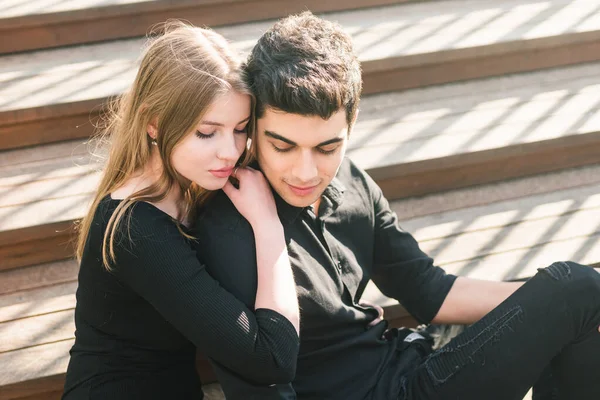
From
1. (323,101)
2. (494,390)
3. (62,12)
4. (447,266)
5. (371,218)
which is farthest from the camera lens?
(62,12)

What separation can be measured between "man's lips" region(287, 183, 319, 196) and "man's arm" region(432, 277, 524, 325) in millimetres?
638

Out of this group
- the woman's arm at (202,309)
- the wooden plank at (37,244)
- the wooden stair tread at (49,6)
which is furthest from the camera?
the wooden stair tread at (49,6)

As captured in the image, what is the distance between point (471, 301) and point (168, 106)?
1.09 metres

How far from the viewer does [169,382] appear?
6.34 ft

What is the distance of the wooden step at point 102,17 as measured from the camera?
3096 mm

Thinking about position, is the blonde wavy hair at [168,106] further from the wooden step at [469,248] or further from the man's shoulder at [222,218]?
the wooden step at [469,248]

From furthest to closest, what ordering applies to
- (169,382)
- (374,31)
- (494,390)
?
(374,31)
(169,382)
(494,390)

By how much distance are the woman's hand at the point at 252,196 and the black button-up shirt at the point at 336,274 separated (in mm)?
29

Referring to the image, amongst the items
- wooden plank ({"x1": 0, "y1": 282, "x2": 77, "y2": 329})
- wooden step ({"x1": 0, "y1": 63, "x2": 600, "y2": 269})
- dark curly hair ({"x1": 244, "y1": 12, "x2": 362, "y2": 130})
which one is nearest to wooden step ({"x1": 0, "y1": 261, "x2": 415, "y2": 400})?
wooden plank ({"x1": 0, "y1": 282, "x2": 77, "y2": 329})

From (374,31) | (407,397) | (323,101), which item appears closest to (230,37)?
(374,31)

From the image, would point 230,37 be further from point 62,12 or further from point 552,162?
point 552,162

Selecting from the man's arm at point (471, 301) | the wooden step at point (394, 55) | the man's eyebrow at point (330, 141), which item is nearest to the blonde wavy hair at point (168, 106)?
the man's eyebrow at point (330, 141)

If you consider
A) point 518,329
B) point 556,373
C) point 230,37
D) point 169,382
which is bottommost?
point 169,382

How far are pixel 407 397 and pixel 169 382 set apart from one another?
65 centimetres
